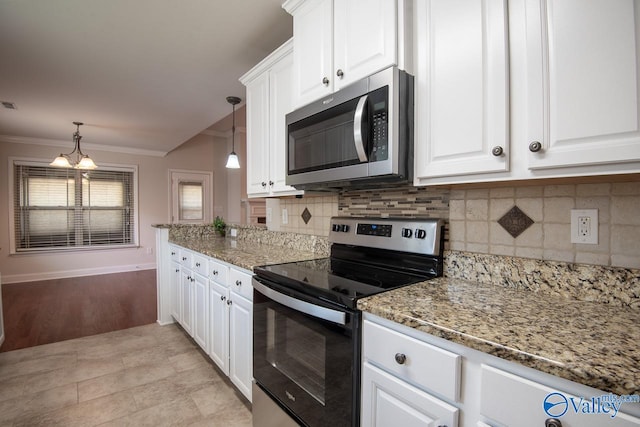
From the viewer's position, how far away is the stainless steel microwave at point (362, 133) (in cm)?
120

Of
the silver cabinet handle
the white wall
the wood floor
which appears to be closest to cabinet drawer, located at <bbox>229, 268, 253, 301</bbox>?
the silver cabinet handle

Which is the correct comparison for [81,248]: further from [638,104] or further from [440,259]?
[638,104]

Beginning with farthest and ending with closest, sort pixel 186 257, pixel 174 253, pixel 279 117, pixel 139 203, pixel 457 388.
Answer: pixel 139 203
pixel 174 253
pixel 186 257
pixel 279 117
pixel 457 388

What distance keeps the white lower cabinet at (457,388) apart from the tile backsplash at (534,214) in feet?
1.98

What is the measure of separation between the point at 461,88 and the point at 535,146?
32cm

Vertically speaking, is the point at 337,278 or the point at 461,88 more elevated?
the point at 461,88

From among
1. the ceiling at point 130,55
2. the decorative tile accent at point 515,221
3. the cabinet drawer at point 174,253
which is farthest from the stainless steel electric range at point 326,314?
the cabinet drawer at point 174,253

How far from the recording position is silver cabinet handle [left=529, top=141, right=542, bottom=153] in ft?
2.95

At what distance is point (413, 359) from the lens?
86 centimetres

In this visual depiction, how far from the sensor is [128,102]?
11.2ft

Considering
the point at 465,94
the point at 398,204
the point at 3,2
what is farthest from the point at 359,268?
the point at 3,2

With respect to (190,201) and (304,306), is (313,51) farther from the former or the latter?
(190,201)

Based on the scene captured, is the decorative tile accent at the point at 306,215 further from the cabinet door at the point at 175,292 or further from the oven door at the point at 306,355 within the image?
the cabinet door at the point at 175,292

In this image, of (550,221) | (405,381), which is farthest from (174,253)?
(550,221)
